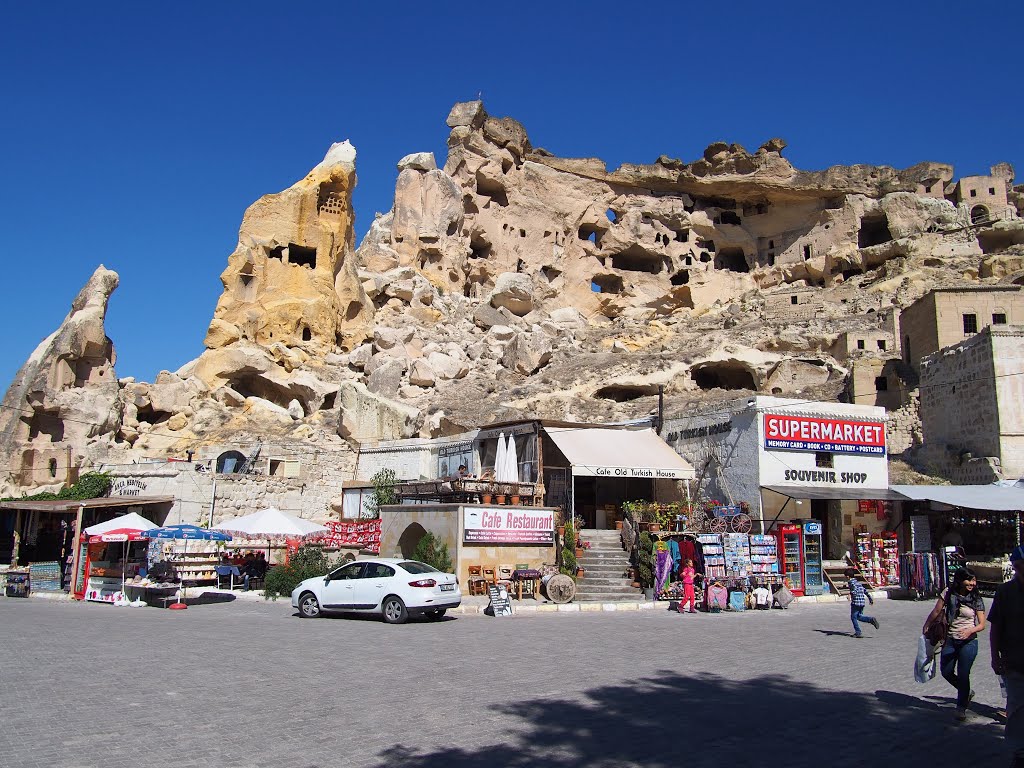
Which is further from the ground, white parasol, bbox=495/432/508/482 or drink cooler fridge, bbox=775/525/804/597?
white parasol, bbox=495/432/508/482

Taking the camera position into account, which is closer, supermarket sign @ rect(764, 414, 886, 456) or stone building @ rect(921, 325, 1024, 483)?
supermarket sign @ rect(764, 414, 886, 456)

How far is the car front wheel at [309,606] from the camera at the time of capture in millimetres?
13484

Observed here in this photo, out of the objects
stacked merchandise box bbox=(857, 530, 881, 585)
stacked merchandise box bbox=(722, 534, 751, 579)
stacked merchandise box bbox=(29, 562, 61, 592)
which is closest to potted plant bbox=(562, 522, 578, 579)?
stacked merchandise box bbox=(722, 534, 751, 579)

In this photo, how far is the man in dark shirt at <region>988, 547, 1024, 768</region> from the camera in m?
4.84

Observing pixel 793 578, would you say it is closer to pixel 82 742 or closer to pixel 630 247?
pixel 82 742

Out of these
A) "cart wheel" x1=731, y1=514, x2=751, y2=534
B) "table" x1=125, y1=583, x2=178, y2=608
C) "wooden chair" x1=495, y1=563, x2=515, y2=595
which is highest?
"cart wheel" x1=731, y1=514, x2=751, y2=534

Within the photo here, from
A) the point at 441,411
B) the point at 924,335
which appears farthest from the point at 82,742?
the point at 924,335

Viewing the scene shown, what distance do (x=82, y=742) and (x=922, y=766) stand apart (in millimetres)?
5871

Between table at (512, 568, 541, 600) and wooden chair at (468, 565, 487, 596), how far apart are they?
2.35 ft

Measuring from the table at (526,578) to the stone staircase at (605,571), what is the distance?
899 millimetres

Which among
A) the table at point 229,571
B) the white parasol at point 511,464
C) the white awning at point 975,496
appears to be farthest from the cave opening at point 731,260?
the table at point 229,571

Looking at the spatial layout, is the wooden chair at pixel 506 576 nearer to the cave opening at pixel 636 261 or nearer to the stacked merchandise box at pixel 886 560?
the stacked merchandise box at pixel 886 560

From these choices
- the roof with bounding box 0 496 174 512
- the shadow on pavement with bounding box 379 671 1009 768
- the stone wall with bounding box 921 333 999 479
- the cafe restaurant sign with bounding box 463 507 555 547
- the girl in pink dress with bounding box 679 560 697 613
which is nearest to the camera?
the shadow on pavement with bounding box 379 671 1009 768

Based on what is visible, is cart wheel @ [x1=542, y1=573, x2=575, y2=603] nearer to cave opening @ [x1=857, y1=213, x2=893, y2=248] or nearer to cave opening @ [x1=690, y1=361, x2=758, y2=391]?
cave opening @ [x1=690, y1=361, x2=758, y2=391]
